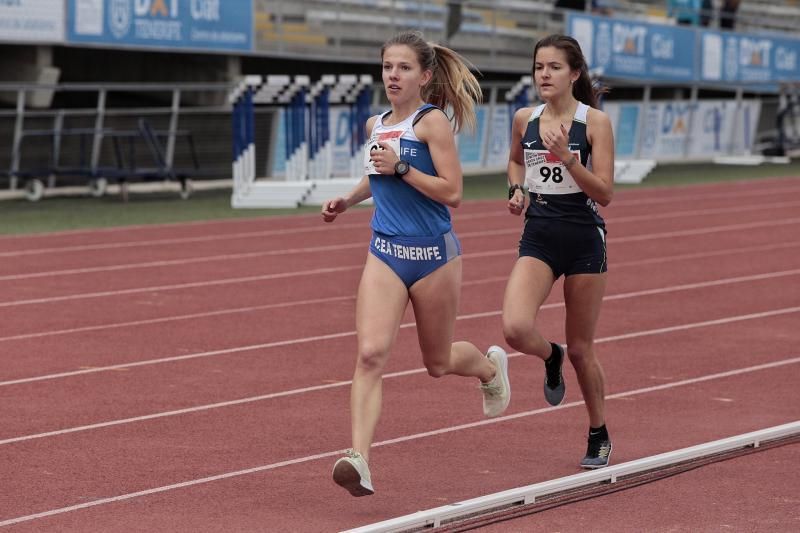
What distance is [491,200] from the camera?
22562mm

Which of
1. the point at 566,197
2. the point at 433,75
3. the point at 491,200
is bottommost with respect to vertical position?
the point at 491,200

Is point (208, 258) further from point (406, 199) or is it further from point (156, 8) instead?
point (406, 199)

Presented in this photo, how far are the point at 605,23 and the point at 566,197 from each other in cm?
2518

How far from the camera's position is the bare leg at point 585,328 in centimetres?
662

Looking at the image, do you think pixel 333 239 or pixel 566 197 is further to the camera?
pixel 333 239

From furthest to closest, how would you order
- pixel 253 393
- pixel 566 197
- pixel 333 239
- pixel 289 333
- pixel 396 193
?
pixel 333 239 < pixel 289 333 < pixel 253 393 < pixel 566 197 < pixel 396 193

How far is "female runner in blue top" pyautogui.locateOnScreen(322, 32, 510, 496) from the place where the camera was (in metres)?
5.88

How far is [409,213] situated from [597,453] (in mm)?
1419

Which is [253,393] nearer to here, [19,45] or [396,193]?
[396,193]

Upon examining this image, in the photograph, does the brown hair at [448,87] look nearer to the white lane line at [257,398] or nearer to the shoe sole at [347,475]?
the shoe sole at [347,475]

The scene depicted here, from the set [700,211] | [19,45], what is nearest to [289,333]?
[700,211]

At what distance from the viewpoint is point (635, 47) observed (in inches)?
1268

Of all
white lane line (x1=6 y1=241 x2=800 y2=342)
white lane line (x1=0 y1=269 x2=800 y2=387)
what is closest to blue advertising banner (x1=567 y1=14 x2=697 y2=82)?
white lane line (x1=6 y1=241 x2=800 y2=342)

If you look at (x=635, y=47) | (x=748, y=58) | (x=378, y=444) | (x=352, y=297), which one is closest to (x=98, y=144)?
(x=352, y=297)
